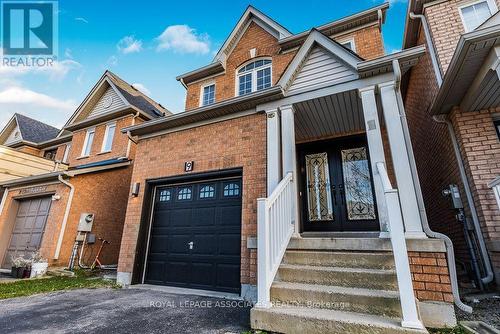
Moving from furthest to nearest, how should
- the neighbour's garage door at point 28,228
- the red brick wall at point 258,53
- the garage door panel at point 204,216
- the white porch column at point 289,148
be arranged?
the neighbour's garage door at point 28,228, the red brick wall at point 258,53, the garage door panel at point 204,216, the white porch column at point 289,148

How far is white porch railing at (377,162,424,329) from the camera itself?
81.2 inches

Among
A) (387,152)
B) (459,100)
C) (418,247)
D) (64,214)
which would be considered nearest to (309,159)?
(387,152)

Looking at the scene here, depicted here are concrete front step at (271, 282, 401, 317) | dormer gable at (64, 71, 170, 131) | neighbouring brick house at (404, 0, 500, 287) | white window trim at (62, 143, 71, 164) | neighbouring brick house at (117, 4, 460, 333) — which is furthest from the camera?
white window trim at (62, 143, 71, 164)

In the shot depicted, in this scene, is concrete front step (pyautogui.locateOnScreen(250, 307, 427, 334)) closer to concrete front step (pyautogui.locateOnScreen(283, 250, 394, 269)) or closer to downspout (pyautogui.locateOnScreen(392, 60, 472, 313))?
concrete front step (pyautogui.locateOnScreen(283, 250, 394, 269))

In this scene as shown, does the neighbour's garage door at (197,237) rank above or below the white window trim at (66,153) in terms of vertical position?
below

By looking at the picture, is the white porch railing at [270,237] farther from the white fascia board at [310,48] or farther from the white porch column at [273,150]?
the white fascia board at [310,48]

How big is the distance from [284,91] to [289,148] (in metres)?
1.21

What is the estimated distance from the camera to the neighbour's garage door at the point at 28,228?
26.9 feet

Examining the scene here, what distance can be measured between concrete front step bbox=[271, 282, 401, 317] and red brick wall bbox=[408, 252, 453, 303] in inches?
20.1

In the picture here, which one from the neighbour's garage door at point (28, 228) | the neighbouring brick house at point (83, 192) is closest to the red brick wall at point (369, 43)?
the neighbouring brick house at point (83, 192)

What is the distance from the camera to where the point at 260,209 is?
2.79 m

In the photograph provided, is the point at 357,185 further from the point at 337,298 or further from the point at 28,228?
the point at 28,228

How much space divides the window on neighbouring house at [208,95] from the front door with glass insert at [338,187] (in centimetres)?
366

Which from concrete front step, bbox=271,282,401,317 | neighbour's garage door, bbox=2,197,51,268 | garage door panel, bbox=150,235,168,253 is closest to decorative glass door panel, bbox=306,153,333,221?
concrete front step, bbox=271,282,401,317
